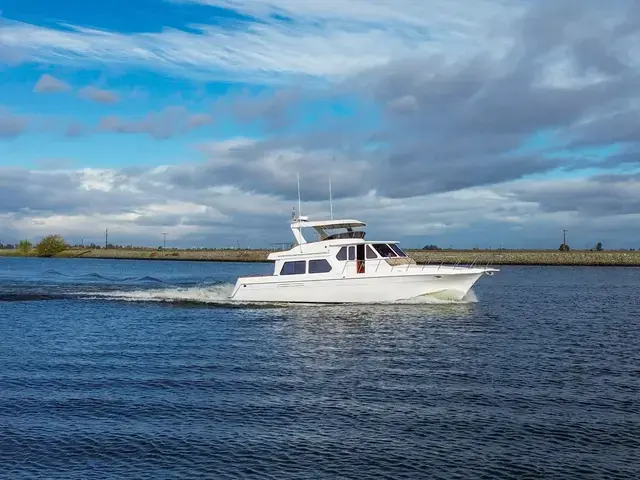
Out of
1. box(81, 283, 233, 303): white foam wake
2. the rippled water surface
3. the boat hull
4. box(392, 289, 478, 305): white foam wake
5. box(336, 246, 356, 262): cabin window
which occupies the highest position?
box(336, 246, 356, 262): cabin window

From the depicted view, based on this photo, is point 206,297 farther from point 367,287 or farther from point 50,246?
point 50,246

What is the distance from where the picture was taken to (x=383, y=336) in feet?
89.2

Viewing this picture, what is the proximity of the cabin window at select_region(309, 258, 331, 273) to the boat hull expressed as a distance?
0.66 meters

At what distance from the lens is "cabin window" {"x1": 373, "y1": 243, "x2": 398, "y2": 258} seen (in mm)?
37188

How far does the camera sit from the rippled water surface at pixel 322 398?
1225 cm

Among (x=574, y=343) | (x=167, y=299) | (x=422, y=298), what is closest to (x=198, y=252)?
(x=167, y=299)

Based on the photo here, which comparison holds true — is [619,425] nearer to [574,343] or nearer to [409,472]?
[409,472]

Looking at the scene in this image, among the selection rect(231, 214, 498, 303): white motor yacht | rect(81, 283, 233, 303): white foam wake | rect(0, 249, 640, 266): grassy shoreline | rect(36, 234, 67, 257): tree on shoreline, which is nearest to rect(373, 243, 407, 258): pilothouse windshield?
rect(231, 214, 498, 303): white motor yacht

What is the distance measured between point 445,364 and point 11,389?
12779 mm

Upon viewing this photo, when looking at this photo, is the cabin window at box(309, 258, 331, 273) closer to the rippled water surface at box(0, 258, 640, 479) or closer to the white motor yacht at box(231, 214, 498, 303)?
the white motor yacht at box(231, 214, 498, 303)

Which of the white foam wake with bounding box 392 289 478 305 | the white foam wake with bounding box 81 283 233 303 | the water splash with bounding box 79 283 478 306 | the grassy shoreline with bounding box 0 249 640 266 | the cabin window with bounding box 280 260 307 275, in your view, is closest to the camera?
the white foam wake with bounding box 392 289 478 305

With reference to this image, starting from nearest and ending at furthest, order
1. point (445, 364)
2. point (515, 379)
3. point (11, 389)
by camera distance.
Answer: point (11, 389) → point (515, 379) → point (445, 364)

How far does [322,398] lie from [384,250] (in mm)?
21101

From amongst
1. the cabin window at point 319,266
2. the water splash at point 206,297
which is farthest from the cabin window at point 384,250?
the cabin window at point 319,266
